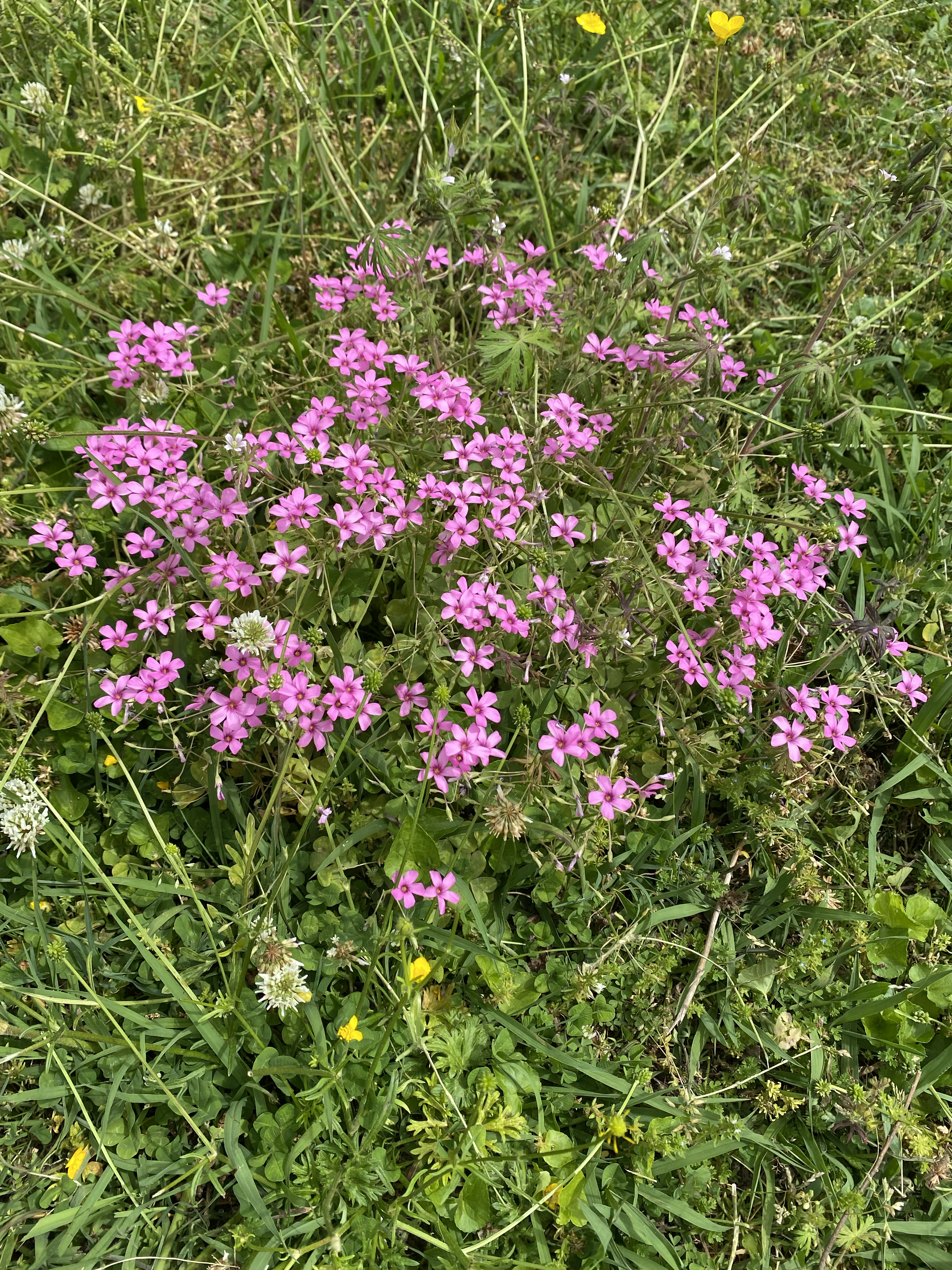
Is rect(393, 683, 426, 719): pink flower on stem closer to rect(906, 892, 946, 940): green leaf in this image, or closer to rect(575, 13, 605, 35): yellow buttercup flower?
rect(906, 892, 946, 940): green leaf

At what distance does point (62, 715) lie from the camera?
284 centimetres

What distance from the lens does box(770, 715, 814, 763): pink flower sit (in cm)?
279

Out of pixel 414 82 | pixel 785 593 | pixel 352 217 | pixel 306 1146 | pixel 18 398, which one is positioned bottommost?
pixel 306 1146

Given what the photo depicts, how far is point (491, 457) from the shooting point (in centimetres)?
297

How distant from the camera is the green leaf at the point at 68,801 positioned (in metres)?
2.84

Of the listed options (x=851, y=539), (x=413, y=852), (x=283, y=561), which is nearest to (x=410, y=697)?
(x=413, y=852)

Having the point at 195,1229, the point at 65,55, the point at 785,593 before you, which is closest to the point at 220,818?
the point at 195,1229

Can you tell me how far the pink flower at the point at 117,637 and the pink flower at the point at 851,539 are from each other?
8.18 feet

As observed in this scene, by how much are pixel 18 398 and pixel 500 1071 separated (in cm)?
300

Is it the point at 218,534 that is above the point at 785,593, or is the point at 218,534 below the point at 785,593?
below

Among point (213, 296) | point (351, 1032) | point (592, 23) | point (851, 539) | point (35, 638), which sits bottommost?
point (351, 1032)

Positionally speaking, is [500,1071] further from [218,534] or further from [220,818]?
[218,534]

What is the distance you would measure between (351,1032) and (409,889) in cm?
41

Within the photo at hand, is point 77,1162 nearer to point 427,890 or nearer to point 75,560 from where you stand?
point 427,890
